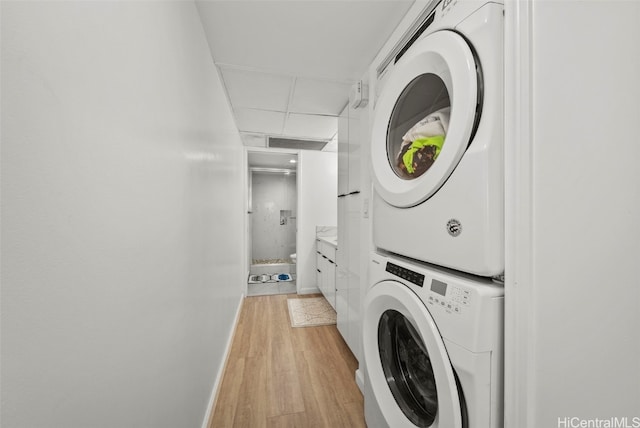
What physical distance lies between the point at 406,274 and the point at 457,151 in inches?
17.7

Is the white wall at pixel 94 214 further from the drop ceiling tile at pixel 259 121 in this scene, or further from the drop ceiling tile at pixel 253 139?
the drop ceiling tile at pixel 253 139

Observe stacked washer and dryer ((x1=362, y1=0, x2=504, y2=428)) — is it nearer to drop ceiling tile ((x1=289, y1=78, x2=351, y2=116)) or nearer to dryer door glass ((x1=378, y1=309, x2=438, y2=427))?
dryer door glass ((x1=378, y1=309, x2=438, y2=427))

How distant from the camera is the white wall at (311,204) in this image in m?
3.67

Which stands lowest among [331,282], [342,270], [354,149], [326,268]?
[331,282]

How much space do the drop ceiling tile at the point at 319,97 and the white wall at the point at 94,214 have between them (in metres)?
1.08

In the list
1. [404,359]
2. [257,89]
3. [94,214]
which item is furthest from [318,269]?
[94,214]

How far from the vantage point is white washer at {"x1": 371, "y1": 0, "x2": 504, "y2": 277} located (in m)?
0.65

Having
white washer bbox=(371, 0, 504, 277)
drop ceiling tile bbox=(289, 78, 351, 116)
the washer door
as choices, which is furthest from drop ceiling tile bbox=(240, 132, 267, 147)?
the washer door

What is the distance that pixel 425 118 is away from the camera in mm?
939

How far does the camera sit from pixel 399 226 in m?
0.98

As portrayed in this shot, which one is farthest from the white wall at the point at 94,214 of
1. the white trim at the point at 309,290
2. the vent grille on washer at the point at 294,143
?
the white trim at the point at 309,290

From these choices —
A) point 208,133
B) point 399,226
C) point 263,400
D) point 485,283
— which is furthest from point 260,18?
point 263,400

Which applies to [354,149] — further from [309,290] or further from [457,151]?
[309,290]

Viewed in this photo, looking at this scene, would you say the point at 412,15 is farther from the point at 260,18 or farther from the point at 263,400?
the point at 263,400
